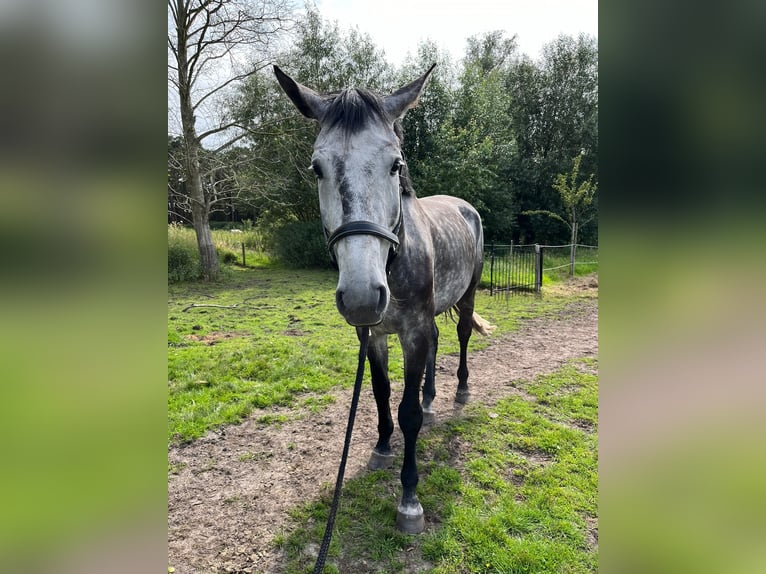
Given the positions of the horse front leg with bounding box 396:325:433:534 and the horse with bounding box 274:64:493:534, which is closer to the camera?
the horse with bounding box 274:64:493:534

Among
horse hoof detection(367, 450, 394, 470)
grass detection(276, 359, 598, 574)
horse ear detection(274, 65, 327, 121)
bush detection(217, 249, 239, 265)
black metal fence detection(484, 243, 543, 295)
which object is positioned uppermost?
horse ear detection(274, 65, 327, 121)

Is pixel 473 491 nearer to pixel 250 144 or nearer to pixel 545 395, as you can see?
pixel 545 395

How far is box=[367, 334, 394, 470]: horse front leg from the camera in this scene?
301 cm

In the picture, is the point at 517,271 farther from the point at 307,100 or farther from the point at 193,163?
the point at 307,100

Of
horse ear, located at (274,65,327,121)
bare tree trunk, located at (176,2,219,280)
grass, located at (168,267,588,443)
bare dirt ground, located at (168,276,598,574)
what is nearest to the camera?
horse ear, located at (274,65,327,121)

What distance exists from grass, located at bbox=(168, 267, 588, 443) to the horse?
182 cm

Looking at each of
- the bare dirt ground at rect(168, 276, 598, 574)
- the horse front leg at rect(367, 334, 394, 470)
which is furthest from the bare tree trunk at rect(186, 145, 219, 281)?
the horse front leg at rect(367, 334, 394, 470)

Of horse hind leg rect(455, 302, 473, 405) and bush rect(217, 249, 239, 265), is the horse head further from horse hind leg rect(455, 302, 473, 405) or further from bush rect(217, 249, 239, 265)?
bush rect(217, 249, 239, 265)

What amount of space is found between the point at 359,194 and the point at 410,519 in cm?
209

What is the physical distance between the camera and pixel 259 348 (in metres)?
5.82

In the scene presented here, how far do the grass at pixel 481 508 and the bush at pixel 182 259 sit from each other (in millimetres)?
11922
